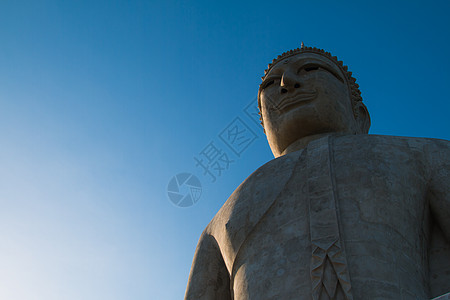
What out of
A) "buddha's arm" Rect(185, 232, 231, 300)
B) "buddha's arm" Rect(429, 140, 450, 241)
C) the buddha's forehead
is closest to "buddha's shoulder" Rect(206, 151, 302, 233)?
"buddha's arm" Rect(185, 232, 231, 300)

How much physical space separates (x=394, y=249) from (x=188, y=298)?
8.38 feet

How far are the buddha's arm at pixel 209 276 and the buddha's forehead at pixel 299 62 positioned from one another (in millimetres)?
2974

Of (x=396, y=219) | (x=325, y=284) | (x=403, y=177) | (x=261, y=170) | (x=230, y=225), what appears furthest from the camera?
(x=261, y=170)

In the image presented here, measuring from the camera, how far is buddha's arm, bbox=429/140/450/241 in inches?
202

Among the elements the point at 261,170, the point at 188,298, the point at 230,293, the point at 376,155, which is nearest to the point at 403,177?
the point at 376,155

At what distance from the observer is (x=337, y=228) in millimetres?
4934

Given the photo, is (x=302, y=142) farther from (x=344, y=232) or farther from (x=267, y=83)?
(x=344, y=232)

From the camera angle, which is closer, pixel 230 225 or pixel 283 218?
pixel 283 218

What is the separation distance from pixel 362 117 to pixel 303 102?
5.59 ft

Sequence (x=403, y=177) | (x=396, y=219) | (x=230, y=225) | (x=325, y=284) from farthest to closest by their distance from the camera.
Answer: (x=230, y=225) < (x=403, y=177) < (x=396, y=219) < (x=325, y=284)

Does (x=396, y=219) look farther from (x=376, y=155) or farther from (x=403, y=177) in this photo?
(x=376, y=155)

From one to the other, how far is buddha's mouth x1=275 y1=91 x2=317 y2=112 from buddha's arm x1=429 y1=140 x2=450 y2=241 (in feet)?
7.33

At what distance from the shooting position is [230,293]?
614 cm

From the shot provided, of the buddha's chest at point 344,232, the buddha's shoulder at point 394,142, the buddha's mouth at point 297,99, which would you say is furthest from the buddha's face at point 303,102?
the buddha's chest at point 344,232
